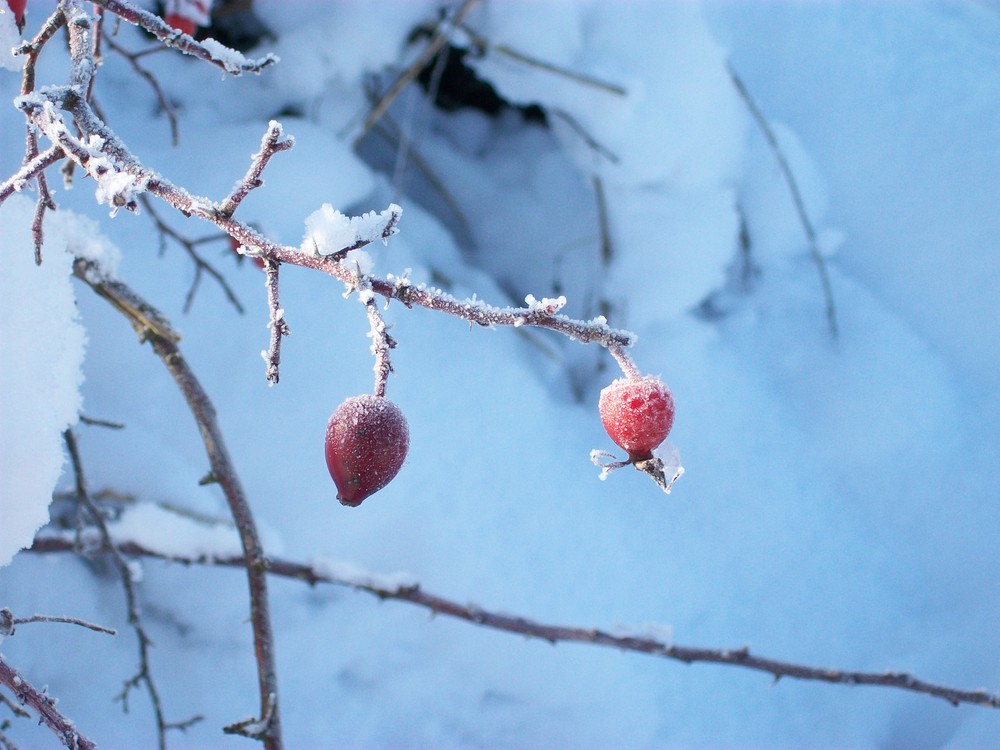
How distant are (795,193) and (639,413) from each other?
906 millimetres

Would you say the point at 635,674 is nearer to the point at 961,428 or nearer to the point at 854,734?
the point at 854,734

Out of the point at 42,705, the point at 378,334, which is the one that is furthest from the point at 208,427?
the point at 378,334

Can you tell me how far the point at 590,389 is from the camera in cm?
123

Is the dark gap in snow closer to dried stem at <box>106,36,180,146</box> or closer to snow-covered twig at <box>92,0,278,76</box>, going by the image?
dried stem at <box>106,36,180,146</box>

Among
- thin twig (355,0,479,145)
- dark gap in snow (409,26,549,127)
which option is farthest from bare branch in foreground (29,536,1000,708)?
dark gap in snow (409,26,549,127)

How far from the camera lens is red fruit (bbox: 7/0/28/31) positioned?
538 mm

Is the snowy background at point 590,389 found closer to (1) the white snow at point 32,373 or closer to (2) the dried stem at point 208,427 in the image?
(2) the dried stem at point 208,427

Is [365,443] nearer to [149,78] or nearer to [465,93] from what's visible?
[149,78]

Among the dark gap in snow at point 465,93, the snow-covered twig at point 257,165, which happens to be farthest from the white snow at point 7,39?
the dark gap in snow at point 465,93

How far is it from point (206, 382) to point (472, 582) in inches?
17.2

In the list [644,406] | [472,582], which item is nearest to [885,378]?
[472,582]

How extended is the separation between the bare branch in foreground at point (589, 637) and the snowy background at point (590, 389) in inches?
1.2

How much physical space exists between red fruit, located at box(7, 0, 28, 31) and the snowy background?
1.63 ft

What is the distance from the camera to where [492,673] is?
1.01m
